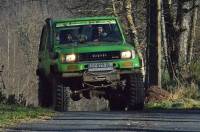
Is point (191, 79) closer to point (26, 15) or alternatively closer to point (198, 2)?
point (198, 2)

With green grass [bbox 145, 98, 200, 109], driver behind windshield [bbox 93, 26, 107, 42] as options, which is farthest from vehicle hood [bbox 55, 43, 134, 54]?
green grass [bbox 145, 98, 200, 109]

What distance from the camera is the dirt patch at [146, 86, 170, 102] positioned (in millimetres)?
20734

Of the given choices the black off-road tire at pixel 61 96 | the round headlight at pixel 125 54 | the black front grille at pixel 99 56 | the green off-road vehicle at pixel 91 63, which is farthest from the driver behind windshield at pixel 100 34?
the black off-road tire at pixel 61 96

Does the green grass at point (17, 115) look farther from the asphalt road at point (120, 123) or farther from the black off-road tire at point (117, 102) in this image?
the black off-road tire at point (117, 102)

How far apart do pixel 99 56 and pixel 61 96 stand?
118cm

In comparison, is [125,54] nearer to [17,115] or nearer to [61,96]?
[61,96]

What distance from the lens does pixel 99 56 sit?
662 inches

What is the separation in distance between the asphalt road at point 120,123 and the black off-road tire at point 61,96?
5.53 ft

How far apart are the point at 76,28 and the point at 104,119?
4.41m

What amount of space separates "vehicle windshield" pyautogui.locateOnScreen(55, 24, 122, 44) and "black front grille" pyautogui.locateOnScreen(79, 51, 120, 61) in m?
0.62

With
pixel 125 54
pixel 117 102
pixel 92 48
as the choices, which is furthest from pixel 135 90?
pixel 117 102

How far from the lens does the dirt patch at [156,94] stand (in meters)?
20.7

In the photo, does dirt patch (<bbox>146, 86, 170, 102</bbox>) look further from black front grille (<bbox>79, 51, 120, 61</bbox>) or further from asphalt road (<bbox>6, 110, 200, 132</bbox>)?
asphalt road (<bbox>6, 110, 200, 132</bbox>)

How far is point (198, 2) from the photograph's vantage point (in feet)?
94.3
